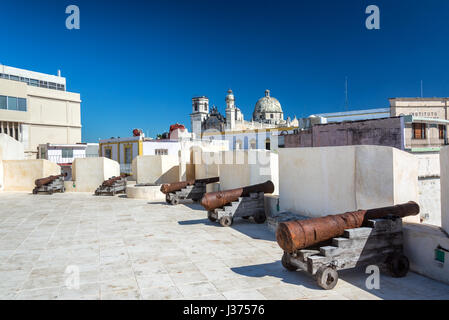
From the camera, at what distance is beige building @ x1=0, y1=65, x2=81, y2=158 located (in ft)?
99.1

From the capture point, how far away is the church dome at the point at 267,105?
76531 millimetres

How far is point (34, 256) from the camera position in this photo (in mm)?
Answer: 5805

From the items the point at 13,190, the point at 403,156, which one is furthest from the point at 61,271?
the point at 13,190

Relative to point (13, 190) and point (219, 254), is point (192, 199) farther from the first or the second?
point (13, 190)

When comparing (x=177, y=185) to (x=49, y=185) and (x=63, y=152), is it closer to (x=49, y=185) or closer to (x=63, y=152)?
(x=49, y=185)

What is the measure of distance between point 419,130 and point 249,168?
43.1 feet

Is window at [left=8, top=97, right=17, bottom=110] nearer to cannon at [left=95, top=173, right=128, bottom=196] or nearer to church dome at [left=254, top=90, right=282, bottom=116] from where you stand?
cannon at [left=95, top=173, right=128, bottom=196]

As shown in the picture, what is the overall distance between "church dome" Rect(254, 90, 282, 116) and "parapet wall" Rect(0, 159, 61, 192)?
62.7 meters

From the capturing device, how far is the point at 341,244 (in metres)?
4.35

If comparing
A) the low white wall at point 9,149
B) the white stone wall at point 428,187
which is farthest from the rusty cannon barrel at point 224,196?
the low white wall at point 9,149

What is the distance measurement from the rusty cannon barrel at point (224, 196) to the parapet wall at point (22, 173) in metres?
12.3

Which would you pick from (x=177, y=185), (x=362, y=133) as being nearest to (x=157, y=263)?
(x=177, y=185)

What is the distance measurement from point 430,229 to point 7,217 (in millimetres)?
10178

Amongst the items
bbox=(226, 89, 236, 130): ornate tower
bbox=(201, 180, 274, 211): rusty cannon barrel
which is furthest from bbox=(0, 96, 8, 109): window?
bbox=(226, 89, 236, 130): ornate tower
